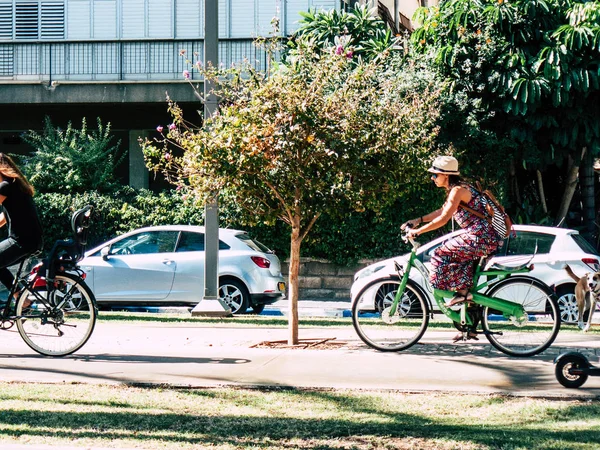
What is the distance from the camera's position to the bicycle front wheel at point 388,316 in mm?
9164

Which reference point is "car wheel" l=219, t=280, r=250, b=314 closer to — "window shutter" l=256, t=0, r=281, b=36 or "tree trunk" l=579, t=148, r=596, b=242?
"tree trunk" l=579, t=148, r=596, b=242

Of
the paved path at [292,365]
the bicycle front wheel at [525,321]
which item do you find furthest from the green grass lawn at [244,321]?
the bicycle front wheel at [525,321]

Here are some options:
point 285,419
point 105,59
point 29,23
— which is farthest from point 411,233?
point 29,23

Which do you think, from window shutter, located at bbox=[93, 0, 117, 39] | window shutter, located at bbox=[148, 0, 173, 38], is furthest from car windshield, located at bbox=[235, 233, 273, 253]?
window shutter, located at bbox=[93, 0, 117, 39]

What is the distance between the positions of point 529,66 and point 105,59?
12035 mm

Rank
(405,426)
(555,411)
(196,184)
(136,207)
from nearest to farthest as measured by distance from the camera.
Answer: (405,426)
(555,411)
(196,184)
(136,207)

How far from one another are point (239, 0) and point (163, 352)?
18263 millimetres

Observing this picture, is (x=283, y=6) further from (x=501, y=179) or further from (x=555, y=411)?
(x=555, y=411)

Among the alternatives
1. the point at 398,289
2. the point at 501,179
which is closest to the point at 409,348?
the point at 398,289

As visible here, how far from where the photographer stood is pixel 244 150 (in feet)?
31.0

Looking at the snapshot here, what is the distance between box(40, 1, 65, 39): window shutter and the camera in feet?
88.0

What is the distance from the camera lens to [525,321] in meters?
8.93

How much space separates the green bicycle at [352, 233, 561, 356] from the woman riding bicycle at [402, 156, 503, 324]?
9 cm

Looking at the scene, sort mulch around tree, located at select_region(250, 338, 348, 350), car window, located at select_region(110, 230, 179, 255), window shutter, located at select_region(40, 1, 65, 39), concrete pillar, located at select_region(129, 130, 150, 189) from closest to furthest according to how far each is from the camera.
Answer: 1. mulch around tree, located at select_region(250, 338, 348, 350)
2. car window, located at select_region(110, 230, 179, 255)
3. window shutter, located at select_region(40, 1, 65, 39)
4. concrete pillar, located at select_region(129, 130, 150, 189)
